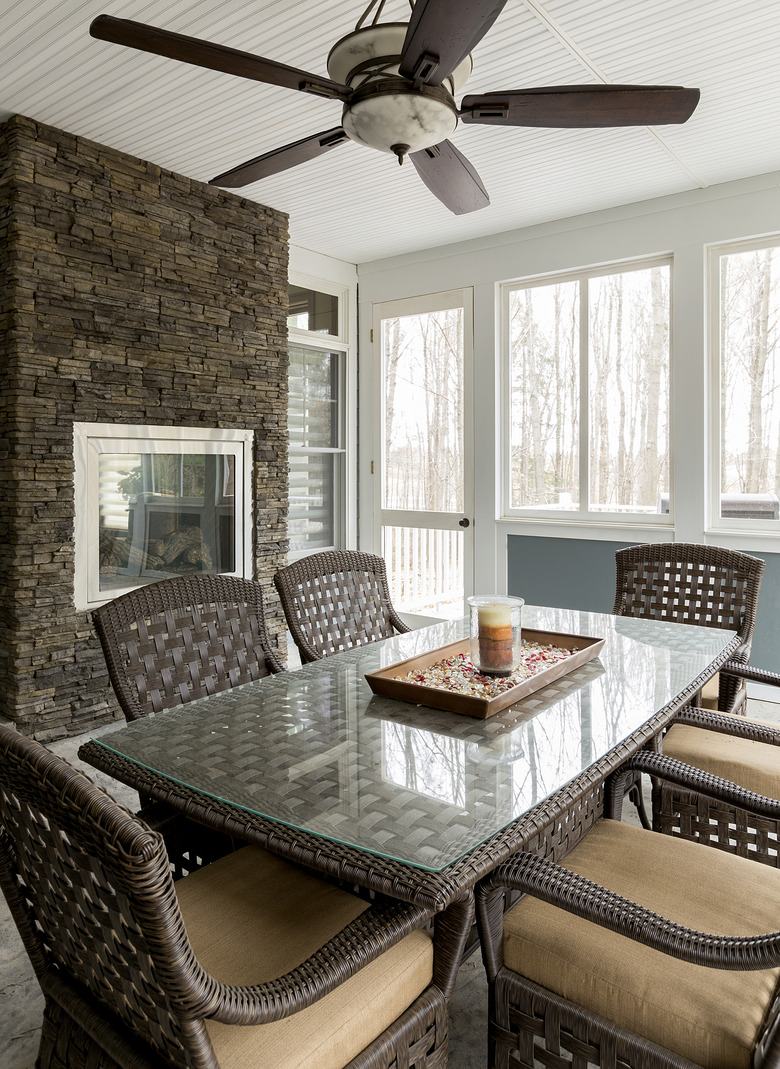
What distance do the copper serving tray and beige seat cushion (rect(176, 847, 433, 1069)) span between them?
0.43 metres

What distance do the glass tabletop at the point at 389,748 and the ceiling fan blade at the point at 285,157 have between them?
141 cm

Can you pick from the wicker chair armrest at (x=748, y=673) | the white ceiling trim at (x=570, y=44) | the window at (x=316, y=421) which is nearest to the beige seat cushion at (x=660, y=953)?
the wicker chair armrest at (x=748, y=673)

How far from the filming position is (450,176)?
7.18ft

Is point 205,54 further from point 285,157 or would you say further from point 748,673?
point 748,673

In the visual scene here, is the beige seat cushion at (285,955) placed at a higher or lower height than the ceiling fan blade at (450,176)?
lower

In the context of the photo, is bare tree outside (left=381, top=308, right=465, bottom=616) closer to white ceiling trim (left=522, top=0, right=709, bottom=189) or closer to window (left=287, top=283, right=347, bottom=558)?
window (left=287, top=283, right=347, bottom=558)

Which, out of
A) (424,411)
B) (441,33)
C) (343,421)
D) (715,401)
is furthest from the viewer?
(343,421)

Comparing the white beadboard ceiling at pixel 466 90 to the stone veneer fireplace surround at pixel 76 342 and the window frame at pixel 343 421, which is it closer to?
the stone veneer fireplace surround at pixel 76 342

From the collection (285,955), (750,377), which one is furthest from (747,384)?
(285,955)

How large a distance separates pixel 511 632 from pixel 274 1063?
3.27 ft

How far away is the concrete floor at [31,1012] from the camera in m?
1.52

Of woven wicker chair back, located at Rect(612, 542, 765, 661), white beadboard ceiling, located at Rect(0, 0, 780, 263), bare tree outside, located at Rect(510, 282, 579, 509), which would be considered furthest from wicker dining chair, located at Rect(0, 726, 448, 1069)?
bare tree outside, located at Rect(510, 282, 579, 509)

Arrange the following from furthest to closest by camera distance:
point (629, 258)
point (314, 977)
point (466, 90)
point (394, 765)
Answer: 1. point (629, 258)
2. point (466, 90)
3. point (394, 765)
4. point (314, 977)

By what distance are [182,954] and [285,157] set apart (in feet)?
6.78
